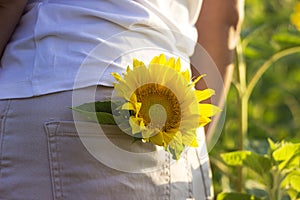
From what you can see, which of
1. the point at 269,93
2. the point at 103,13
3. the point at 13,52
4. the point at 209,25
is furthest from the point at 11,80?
the point at 269,93

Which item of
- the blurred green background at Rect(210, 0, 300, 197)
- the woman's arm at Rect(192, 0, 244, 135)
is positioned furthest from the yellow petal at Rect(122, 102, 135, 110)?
the blurred green background at Rect(210, 0, 300, 197)

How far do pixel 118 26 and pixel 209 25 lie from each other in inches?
13.3

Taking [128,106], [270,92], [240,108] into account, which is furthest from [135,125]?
[270,92]

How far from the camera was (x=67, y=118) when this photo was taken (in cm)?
120

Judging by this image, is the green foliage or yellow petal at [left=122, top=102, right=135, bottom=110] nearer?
yellow petal at [left=122, top=102, right=135, bottom=110]

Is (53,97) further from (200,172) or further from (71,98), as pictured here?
(200,172)

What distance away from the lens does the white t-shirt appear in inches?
47.4

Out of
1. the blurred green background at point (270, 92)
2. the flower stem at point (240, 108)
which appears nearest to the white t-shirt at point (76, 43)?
the flower stem at point (240, 108)

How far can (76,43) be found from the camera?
4.02 feet

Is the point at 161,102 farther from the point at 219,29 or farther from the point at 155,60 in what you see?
the point at 219,29

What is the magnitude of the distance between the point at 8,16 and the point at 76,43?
12 centimetres

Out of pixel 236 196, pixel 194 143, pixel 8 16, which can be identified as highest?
pixel 8 16

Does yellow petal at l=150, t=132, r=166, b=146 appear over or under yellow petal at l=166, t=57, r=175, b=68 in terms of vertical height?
under

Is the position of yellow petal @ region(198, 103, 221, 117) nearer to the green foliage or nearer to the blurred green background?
the green foliage
